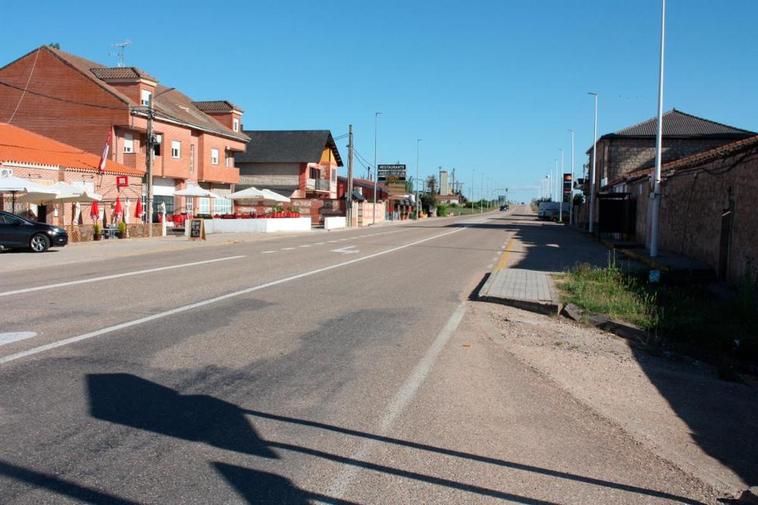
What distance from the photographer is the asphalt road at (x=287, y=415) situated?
4305mm

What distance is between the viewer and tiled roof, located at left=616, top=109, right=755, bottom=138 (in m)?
53.3

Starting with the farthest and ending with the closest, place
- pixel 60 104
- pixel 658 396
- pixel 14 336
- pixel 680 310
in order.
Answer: pixel 60 104
pixel 680 310
pixel 14 336
pixel 658 396

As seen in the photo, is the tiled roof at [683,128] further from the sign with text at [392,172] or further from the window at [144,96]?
the sign with text at [392,172]

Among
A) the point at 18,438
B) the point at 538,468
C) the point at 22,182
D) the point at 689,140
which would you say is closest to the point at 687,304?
the point at 538,468

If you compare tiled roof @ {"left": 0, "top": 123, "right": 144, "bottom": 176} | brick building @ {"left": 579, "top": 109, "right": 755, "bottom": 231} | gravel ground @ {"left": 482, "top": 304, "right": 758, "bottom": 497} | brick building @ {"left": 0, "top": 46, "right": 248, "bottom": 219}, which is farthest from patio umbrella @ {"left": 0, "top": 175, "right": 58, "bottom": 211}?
brick building @ {"left": 579, "top": 109, "right": 755, "bottom": 231}

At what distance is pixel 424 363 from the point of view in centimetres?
764

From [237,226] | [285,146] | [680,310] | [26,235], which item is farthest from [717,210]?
[285,146]

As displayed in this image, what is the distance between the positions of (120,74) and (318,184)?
32.8 m

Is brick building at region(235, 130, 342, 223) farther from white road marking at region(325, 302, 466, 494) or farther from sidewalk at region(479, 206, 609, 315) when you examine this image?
white road marking at region(325, 302, 466, 494)

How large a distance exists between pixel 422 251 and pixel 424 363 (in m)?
18.1

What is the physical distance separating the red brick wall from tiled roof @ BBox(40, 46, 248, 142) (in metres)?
0.56

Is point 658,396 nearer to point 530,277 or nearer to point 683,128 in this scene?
point 530,277

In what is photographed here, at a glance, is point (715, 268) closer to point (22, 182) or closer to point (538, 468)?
point (538, 468)

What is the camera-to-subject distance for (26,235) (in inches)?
885
